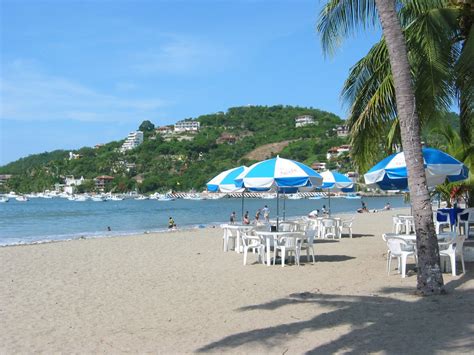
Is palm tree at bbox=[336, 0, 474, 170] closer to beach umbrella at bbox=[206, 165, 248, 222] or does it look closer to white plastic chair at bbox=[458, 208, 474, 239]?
beach umbrella at bbox=[206, 165, 248, 222]

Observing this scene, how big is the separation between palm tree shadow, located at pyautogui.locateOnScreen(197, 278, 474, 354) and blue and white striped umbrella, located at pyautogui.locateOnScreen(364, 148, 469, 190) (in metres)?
2.32

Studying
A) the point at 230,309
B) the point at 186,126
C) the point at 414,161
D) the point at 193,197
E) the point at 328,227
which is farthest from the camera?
the point at 186,126

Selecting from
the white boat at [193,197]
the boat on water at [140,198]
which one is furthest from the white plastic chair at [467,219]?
the boat on water at [140,198]

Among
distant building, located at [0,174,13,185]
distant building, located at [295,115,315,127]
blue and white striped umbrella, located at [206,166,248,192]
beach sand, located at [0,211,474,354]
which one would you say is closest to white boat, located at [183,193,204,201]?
distant building, located at [295,115,315,127]

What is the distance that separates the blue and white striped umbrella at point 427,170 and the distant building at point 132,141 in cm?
15204

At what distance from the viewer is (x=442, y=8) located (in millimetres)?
9344

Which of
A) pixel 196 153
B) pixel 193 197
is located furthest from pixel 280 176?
pixel 196 153

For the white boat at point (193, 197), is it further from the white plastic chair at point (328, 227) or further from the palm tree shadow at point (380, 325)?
the palm tree shadow at point (380, 325)

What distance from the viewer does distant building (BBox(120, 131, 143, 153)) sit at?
16104 centimetres

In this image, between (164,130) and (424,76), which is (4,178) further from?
(424,76)

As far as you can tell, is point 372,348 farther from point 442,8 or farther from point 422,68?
point 442,8

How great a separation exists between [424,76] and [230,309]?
532 cm

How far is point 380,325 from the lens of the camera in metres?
5.55

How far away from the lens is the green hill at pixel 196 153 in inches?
4909
